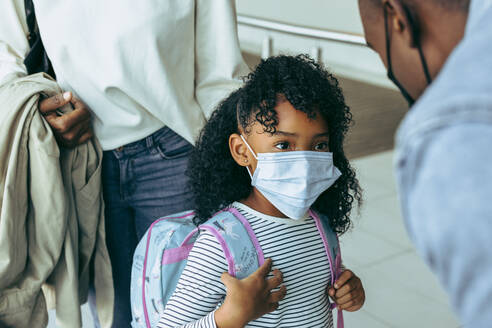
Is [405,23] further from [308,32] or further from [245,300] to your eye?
[308,32]

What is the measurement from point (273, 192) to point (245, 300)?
271mm

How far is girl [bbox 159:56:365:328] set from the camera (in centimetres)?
131

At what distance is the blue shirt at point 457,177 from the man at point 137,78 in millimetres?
1001

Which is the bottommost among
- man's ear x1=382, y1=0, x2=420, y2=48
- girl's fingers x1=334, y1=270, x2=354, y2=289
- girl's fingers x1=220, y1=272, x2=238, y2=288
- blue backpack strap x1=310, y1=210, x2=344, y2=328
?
girl's fingers x1=334, y1=270, x2=354, y2=289

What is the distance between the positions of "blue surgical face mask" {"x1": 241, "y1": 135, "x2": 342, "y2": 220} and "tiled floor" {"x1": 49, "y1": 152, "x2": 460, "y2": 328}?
1.46 m

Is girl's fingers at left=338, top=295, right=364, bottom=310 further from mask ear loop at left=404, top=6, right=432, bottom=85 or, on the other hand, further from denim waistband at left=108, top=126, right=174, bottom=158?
mask ear loop at left=404, top=6, right=432, bottom=85

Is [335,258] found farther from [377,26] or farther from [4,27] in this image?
[4,27]

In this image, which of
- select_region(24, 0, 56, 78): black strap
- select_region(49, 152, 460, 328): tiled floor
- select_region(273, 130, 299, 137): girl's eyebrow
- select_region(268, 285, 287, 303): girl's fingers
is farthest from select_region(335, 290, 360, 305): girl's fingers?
select_region(49, 152, 460, 328): tiled floor

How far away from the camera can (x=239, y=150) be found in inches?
57.2

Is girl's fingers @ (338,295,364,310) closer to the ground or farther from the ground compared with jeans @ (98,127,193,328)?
closer to the ground

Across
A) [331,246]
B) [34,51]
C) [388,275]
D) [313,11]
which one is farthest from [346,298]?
[313,11]

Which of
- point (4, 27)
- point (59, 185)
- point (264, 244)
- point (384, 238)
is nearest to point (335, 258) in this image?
point (264, 244)

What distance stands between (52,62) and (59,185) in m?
0.34

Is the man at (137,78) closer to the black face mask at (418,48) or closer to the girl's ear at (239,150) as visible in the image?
the girl's ear at (239,150)
